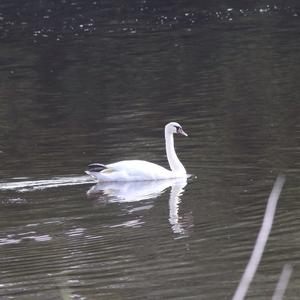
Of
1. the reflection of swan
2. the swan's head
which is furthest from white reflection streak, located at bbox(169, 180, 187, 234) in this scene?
the swan's head

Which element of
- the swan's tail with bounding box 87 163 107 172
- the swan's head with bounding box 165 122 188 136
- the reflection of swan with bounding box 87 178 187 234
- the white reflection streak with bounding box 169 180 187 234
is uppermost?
the swan's head with bounding box 165 122 188 136

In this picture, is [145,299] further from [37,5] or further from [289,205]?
[37,5]

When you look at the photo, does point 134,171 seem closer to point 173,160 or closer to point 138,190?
point 138,190

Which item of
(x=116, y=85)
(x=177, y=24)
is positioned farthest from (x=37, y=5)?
(x=116, y=85)

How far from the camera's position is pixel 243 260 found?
8.59 meters

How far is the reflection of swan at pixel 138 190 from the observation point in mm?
12438

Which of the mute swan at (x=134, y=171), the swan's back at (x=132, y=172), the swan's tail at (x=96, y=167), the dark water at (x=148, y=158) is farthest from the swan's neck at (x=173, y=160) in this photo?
the swan's tail at (x=96, y=167)

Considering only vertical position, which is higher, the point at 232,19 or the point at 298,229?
the point at 232,19

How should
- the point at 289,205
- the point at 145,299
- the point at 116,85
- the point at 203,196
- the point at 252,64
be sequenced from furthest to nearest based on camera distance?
the point at 252,64 → the point at 116,85 → the point at 203,196 → the point at 289,205 → the point at 145,299

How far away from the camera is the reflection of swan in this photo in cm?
1244

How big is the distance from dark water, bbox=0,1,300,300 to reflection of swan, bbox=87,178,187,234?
3 cm

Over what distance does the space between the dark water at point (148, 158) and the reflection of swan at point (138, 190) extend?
3cm

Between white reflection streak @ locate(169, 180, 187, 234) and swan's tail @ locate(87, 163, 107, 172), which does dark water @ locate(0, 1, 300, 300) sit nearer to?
white reflection streak @ locate(169, 180, 187, 234)

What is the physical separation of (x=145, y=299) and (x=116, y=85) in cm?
1606
